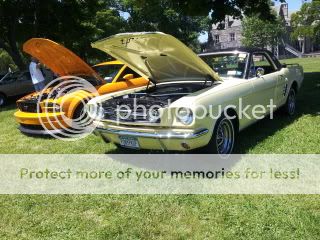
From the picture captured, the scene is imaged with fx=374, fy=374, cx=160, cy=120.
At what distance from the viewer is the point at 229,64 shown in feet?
21.0

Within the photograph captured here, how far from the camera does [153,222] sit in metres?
3.79

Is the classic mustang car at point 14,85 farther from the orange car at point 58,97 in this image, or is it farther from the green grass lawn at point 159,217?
the green grass lawn at point 159,217

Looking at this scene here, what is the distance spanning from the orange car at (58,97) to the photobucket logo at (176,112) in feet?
6.95

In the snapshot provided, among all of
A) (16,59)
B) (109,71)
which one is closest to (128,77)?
(109,71)

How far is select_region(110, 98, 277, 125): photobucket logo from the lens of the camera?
464 centimetres

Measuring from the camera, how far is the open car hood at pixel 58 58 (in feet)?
25.4

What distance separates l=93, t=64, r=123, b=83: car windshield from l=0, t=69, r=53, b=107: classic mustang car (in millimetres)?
5955

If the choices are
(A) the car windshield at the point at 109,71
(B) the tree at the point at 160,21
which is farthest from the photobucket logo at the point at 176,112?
(B) the tree at the point at 160,21

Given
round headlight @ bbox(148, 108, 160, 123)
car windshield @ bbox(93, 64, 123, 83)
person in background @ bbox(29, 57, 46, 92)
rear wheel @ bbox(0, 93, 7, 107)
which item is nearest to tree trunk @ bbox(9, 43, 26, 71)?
rear wheel @ bbox(0, 93, 7, 107)

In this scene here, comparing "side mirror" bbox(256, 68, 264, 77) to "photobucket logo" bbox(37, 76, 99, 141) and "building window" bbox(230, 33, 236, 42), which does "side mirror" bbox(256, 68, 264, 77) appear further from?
"building window" bbox(230, 33, 236, 42)

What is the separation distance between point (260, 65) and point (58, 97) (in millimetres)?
3957

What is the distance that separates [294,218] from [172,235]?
1.21m

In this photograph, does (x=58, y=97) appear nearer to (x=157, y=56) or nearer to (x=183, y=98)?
(x=157, y=56)

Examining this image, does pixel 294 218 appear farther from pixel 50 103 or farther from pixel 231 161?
pixel 50 103
